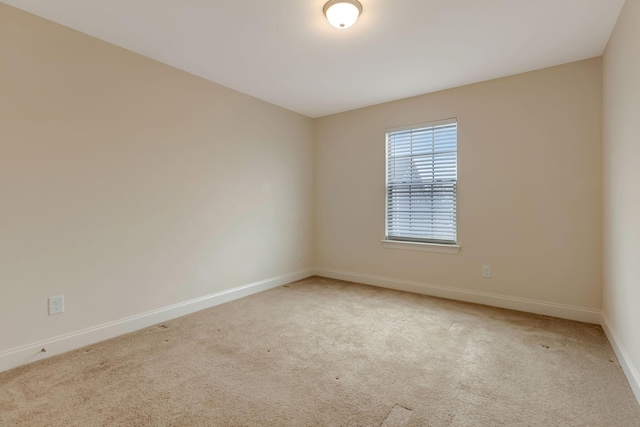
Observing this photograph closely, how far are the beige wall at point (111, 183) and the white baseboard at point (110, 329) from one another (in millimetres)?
59

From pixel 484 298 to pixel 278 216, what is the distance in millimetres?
2668

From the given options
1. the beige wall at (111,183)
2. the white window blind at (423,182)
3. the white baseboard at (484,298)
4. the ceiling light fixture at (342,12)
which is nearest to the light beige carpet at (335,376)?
the white baseboard at (484,298)

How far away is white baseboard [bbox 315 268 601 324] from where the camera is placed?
2.89 meters

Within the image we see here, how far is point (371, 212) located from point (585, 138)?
92.1 inches

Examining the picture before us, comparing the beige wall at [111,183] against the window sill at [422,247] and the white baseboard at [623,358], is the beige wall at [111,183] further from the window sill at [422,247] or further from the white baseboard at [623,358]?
the white baseboard at [623,358]

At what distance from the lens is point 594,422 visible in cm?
154

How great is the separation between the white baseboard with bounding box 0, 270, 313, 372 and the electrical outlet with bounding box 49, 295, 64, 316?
19 cm

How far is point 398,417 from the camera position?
1.58 meters

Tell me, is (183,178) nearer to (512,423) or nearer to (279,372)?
(279,372)

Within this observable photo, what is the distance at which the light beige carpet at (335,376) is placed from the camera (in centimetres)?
160

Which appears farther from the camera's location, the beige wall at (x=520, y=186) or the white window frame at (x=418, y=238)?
the white window frame at (x=418, y=238)

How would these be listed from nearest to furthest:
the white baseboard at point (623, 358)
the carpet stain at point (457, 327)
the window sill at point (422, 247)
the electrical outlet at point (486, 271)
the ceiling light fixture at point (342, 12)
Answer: the white baseboard at point (623, 358) → the ceiling light fixture at point (342, 12) → the carpet stain at point (457, 327) → the electrical outlet at point (486, 271) → the window sill at point (422, 247)

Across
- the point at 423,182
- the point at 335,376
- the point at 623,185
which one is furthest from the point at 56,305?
the point at 623,185

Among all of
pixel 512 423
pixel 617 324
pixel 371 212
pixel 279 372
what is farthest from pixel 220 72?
pixel 617 324
